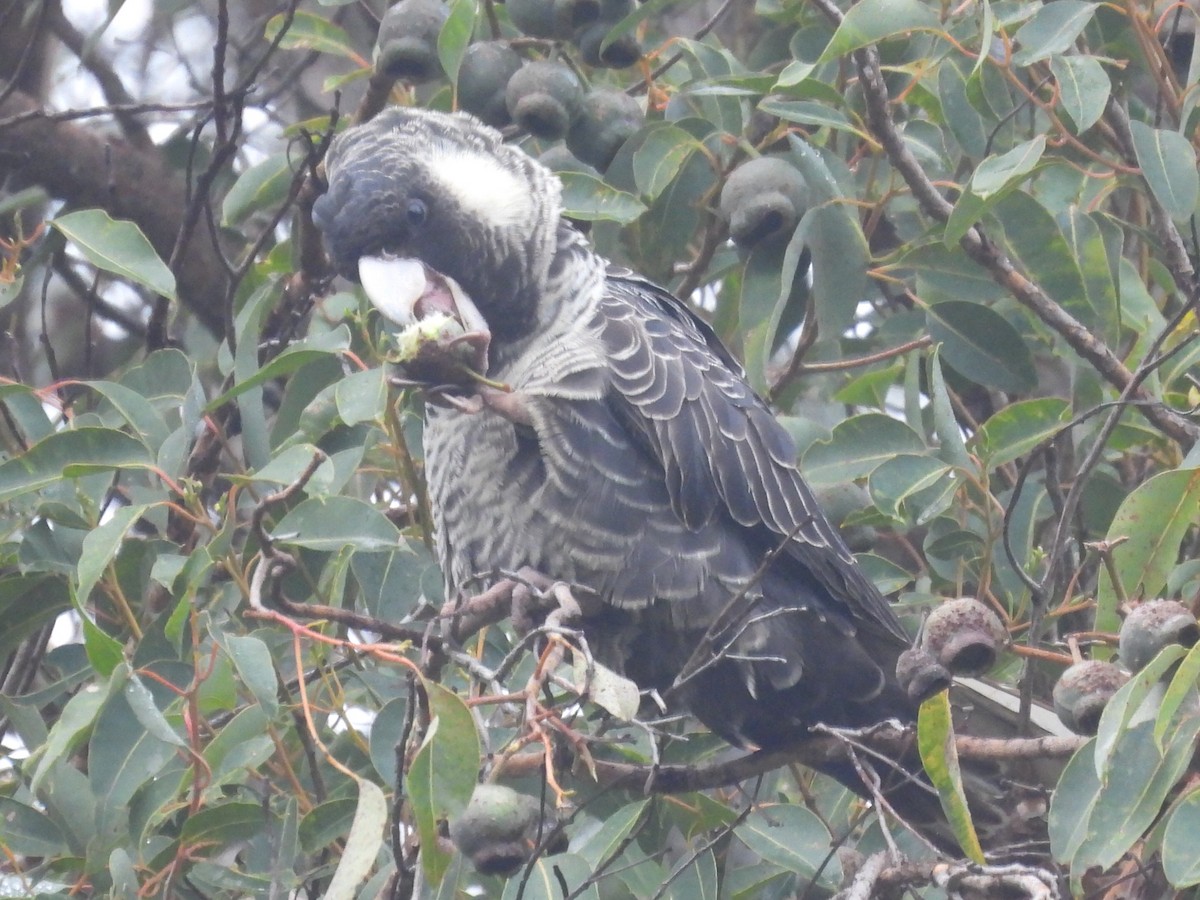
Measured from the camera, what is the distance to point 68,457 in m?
2.23

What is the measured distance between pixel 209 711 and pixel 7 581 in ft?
1.37

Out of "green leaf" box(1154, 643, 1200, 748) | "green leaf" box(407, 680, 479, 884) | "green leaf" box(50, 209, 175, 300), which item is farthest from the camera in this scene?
"green leaf" box(50, 209, 175, 300)

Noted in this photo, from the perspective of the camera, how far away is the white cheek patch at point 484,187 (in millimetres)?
2725

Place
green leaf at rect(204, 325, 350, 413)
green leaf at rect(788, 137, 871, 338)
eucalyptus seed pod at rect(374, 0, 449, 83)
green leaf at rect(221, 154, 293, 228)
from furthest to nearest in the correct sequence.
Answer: green leaf at rect(221, 154, 293, 228)
eucalyptus seed pod at rect(374, 0, 449, 83)
green leaf at rect(788, 137, 871, 338)
green leaf at rect(204, 325, 350, 413)

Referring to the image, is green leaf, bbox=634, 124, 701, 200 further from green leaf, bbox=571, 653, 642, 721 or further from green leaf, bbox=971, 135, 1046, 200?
green leaf, bbox=571, 653, 642, 721

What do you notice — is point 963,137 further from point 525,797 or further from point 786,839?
point 525,797

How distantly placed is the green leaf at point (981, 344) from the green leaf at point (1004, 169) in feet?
1.31

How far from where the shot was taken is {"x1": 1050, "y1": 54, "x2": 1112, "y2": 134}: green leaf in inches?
89.3

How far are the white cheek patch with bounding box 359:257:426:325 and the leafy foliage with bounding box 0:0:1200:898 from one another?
0.29 ft

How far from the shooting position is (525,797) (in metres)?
1.81

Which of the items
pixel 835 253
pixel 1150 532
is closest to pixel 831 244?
pixel 835 253

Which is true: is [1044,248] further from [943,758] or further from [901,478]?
[943,758]

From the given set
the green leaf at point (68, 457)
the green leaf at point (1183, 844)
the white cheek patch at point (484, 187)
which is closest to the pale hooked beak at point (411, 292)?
the white cheek patch at point (484, 187)

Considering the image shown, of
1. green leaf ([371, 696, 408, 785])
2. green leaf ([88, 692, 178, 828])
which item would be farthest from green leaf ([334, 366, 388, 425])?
green leaf ([88, 692, 178, 828])
